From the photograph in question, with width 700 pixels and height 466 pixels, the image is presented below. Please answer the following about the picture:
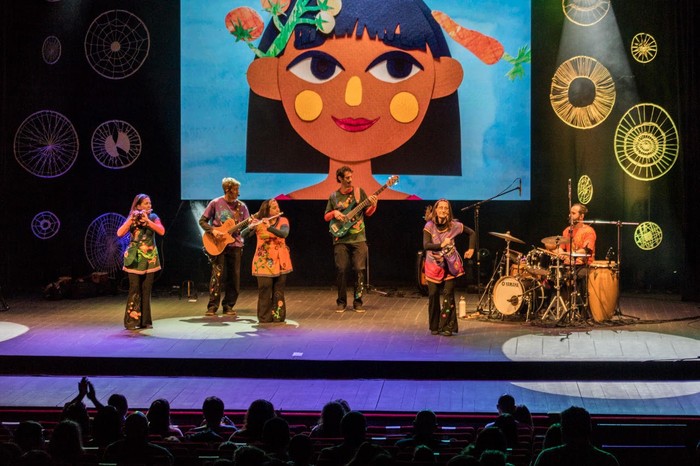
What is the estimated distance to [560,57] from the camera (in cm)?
1246

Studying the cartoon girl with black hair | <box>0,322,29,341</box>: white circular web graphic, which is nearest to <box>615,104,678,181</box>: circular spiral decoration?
the cartoon girl with black hair

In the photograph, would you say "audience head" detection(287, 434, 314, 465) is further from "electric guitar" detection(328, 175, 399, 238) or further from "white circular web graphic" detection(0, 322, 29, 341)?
"electric guitar" detection(328, 175, 399, 238)

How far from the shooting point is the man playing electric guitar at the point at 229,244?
1026cm

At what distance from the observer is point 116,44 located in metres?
13.2

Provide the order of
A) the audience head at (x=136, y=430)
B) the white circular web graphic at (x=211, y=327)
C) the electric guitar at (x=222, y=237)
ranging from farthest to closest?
the electric guitar at (x=222, y=237), the white circular web graphic at (x=211, y=327), the audience head at (x=136, y=430)

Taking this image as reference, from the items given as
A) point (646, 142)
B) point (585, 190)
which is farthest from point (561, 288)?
point (646, 142)

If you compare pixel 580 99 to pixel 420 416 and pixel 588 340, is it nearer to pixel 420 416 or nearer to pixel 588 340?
pixel 588 340

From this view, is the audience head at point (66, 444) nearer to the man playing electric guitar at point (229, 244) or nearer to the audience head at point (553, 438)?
the audience head at point (553, 438)

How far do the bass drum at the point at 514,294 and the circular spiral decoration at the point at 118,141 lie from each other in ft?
19.2

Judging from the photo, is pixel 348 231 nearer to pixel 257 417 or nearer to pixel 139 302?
pixel 139 302

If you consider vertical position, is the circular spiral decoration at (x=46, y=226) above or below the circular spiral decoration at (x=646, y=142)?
below

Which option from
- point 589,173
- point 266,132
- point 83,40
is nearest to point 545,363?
point 589,173

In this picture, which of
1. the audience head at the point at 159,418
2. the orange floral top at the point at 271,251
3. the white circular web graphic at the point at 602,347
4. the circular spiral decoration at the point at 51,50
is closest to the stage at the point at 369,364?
the white circular web graphic at the point at 602,347

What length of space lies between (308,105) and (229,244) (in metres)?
3.09
